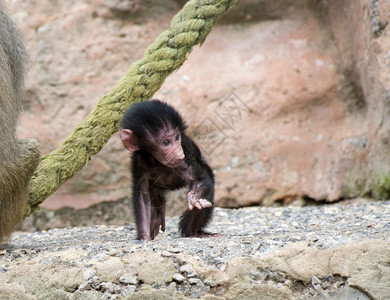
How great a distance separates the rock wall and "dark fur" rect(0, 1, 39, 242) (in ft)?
8.78

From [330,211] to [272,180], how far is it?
119 centimetres

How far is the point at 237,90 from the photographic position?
714 cm

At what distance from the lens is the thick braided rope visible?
474 centimetres

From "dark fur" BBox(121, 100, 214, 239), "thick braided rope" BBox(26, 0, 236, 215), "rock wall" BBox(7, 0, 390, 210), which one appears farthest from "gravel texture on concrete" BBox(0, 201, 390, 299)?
"rock wall" BBox(7, 0, 390, 210)

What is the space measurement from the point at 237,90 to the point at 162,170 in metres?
3.16

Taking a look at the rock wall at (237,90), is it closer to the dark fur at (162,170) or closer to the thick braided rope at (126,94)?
the thick braided rope at (126,94)

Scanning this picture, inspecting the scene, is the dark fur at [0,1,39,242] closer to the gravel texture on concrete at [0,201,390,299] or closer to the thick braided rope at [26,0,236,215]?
the gravel texture on concrete at [0,201,390,299]

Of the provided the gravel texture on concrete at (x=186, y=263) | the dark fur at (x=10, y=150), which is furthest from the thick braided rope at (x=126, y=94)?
the gravel texture on concrete at (x=186, y=263)

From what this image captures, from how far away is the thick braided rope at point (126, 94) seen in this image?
15.5ft

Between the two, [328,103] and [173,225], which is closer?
Answer: [173,225]

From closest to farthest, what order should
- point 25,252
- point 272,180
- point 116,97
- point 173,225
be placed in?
point 25,252 → point 116,97 → point 173,225 → point 272,180

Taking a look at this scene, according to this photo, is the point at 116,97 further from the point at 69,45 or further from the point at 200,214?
the point at 69,45

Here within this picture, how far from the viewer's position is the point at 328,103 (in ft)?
23.5

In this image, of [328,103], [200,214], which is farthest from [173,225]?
[328,103]
